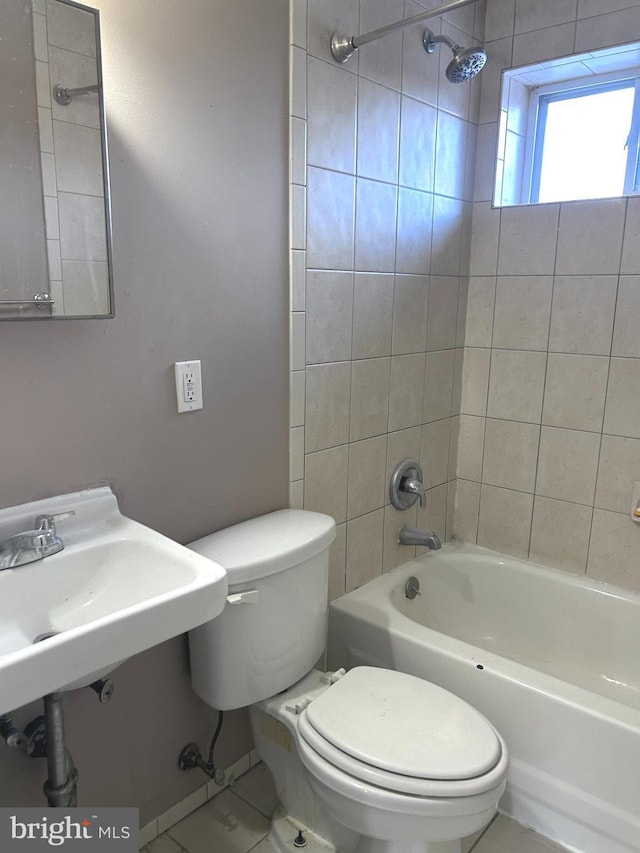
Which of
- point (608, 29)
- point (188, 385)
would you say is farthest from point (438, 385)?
point (608, 29)

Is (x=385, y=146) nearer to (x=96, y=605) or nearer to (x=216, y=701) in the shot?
(x=96, y=605)

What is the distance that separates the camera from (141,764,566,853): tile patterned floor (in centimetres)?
156

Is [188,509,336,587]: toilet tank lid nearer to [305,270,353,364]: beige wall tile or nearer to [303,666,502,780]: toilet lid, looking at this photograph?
[303,666,502,780]: toilet lid

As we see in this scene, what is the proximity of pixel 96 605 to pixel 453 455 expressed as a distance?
5.06ft

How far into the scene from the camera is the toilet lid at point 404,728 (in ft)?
4.08

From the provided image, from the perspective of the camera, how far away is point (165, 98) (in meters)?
1.30

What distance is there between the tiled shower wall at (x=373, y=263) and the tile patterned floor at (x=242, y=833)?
61cm

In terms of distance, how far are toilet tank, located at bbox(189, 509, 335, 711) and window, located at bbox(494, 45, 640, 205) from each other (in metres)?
1.48

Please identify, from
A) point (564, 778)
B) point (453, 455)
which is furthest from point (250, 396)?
point (564, 778)

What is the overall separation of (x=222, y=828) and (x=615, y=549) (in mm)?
1471

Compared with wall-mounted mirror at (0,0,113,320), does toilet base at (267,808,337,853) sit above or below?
below

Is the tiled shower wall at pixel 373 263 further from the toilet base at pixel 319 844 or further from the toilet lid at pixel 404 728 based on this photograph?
the toilet base at pixel 319 844

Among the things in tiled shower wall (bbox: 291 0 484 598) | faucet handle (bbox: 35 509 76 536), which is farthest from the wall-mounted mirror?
tiled shower wall (bbox: 291 0 484 598)

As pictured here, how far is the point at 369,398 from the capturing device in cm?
195
